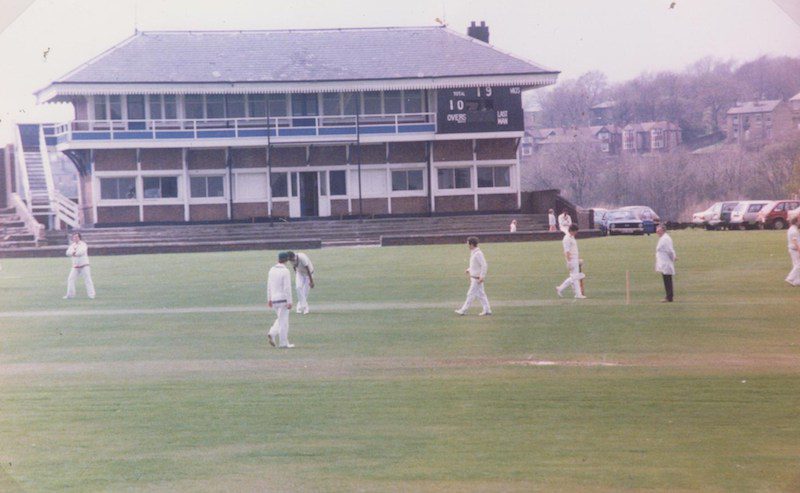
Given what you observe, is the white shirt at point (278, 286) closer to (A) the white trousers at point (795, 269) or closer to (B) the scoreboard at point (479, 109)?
(A) the white trousers at point (795, 269)

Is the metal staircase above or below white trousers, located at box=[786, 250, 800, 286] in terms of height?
above

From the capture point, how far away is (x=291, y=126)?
6234 cm

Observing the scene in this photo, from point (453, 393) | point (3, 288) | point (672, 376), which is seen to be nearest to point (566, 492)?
point (453, 393)

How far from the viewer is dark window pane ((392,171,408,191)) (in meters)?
63.1

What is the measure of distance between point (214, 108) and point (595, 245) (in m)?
24.8

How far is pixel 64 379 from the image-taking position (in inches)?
666

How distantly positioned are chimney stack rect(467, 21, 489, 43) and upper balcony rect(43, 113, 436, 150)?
7.65 metres

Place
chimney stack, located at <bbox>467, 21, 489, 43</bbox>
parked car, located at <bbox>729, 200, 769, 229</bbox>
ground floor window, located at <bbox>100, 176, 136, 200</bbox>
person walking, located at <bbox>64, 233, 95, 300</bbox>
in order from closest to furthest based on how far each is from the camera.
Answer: person walking, located at <bbox>64, 233, 95, 300</bbox> → parked car, located at <bbox>729, 200, 769, 229</bbox> → ground floor window, located at <bbox>100, 176, 136, 200</bbox> → chimney stack, located at <bbox>467, 21, 489, 43</bbox>

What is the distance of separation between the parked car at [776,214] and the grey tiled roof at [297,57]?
1392 cm

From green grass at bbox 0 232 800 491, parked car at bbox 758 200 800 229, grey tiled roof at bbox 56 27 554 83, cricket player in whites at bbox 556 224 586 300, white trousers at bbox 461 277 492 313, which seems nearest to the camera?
green grass at bbox 0 232 800 491

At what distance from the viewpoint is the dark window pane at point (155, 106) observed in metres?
61.8

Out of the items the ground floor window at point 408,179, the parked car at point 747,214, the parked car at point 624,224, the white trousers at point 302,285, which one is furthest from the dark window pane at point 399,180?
the white trousers at point 302,285

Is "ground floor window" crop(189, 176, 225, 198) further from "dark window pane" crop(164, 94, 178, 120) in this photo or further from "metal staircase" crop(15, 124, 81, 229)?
"metal staircase" crop(15, 124, 81, 229)

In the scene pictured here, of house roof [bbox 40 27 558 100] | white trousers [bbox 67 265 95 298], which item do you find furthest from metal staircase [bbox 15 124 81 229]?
white trousers [bbox 67 265 95 298]
